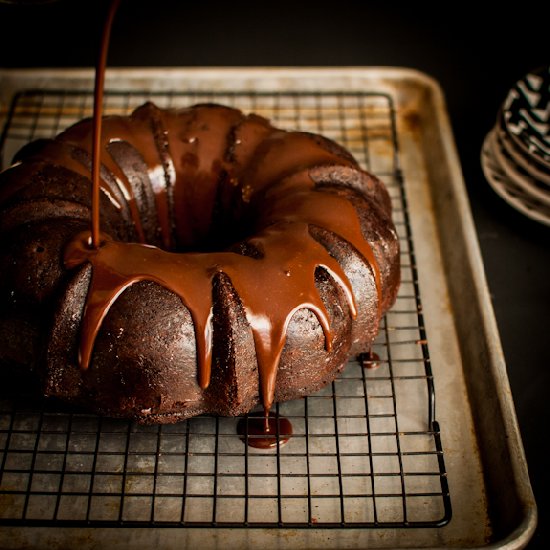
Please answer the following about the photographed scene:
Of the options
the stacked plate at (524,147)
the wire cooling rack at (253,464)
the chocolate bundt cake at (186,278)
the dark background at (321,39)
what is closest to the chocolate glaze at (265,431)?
the wire cooling rack at (253,464)

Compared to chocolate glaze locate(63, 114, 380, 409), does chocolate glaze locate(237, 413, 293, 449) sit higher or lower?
lower

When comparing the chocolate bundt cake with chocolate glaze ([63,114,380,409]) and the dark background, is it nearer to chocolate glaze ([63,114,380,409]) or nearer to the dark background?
chocolate glaze ([63,114,380,409])

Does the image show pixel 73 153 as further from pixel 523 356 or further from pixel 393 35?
pixel 393 35

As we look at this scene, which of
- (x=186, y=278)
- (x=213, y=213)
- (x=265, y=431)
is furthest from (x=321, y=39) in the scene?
(x=265, y=431)

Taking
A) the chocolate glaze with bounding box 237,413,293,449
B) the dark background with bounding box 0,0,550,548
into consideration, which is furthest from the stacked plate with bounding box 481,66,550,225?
the chocolate glaze with bounding box 237,413,293,449

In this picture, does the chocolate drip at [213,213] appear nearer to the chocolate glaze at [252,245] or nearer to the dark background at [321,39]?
the chocolate glaze at [252,245]

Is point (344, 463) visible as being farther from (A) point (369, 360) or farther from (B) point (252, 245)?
(B) point (252, 245)
